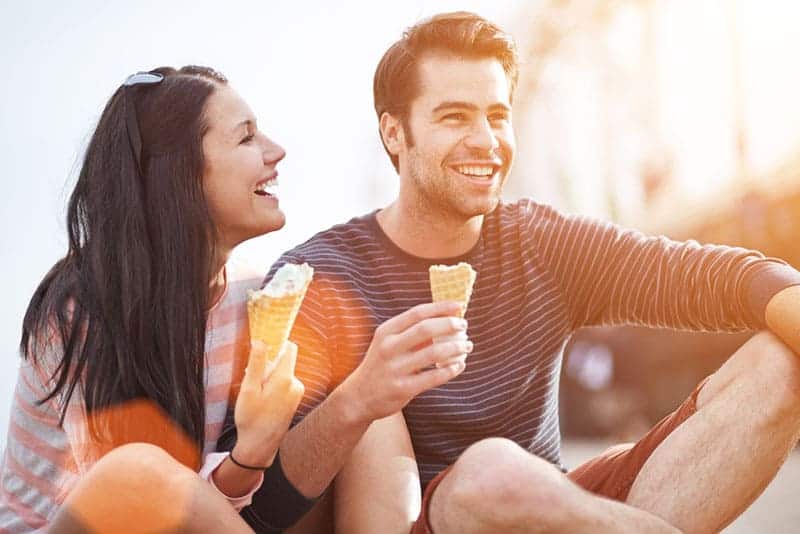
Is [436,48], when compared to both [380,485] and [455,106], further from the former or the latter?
[380,485]

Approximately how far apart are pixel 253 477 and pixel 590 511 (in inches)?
32.5

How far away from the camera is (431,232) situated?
316 cm

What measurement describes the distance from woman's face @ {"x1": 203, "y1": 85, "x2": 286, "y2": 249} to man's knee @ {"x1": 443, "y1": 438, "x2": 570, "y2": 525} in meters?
1.03

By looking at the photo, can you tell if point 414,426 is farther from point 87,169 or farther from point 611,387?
point 611,387

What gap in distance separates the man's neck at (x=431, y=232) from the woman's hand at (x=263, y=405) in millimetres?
792

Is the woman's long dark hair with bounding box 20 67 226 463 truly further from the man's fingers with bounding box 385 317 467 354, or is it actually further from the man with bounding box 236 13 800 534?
the man's fingers with bounding box 385 317 467 354

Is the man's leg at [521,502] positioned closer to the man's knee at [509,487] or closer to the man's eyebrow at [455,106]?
the man's knee at [509,487]

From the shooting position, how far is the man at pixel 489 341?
2.26 m

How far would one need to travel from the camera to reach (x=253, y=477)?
2504 mm

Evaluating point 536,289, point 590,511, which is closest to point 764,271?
point 536,289

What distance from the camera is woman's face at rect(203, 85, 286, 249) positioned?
290 centimetres

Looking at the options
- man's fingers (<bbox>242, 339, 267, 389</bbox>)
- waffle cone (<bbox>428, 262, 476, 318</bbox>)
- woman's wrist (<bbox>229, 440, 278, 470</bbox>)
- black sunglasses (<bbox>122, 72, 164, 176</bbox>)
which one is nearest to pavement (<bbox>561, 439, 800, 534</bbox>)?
waffle cone (<bbox>428, 262, 476, 318</bbox>)

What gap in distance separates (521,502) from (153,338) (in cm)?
110

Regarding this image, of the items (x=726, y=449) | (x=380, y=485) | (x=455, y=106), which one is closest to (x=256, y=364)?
(x=380, y=485)
